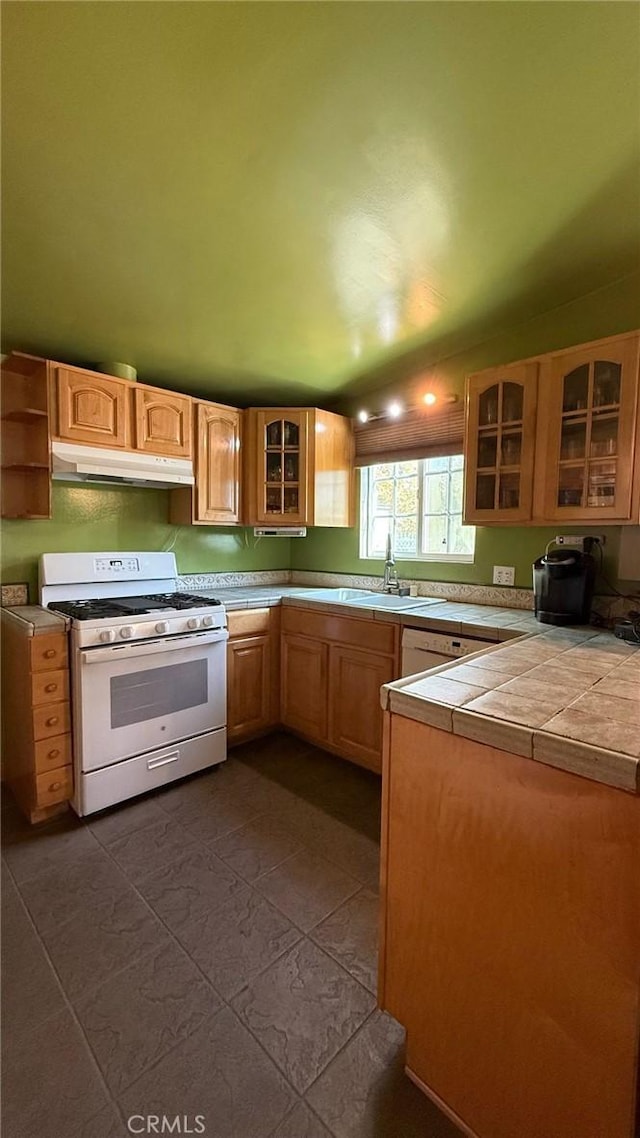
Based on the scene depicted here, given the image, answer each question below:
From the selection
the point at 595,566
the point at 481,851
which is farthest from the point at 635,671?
the point at 595,566

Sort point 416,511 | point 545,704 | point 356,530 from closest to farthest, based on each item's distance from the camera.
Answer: point 545,704 < point 416,511 < point 356,530

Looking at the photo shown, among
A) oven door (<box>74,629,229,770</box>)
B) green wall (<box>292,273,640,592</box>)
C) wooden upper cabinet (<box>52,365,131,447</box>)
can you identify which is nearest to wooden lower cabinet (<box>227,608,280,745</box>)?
oven door (<box>74,629,229,770</box>)

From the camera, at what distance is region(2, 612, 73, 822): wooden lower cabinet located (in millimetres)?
2014

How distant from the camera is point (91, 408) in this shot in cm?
235

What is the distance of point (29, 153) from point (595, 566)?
2.51m

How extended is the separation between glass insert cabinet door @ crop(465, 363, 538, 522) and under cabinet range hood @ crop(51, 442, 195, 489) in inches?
65.0

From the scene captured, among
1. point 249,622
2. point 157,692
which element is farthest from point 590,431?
point 157,692

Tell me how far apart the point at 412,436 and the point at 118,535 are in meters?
1.96

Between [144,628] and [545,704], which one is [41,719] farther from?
[545,704]

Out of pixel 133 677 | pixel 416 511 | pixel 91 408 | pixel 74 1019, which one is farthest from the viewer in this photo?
pixel 416 511

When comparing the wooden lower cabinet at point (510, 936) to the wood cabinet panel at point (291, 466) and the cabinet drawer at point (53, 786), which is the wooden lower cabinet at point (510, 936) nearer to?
the cabinet drawer at point (53, 786)

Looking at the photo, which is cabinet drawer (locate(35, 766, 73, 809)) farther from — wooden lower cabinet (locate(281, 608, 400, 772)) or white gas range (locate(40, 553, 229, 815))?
wooden lower cabinet (locate(281, 608, 400, 772))

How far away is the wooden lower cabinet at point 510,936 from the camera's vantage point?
0.77 m

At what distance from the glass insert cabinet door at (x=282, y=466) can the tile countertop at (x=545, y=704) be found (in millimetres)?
1945
